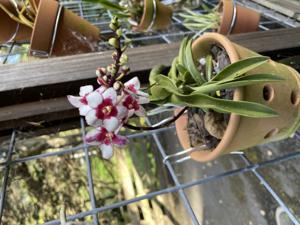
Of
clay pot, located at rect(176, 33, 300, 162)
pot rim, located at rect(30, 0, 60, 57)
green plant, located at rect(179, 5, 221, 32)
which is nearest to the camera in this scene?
clay pot, located at rect(176, 33, 300, 162)

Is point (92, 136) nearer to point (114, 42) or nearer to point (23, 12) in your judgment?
point (114, 42)

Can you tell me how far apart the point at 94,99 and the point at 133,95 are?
56mm

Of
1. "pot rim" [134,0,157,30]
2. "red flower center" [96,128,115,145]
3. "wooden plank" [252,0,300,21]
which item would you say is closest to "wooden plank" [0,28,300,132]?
"red flower center" [96,128,115,145]

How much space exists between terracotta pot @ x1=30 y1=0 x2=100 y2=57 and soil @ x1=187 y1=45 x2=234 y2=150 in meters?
0.33

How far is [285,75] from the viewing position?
57 centimetres

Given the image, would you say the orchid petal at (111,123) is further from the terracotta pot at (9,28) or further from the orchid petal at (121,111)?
the terracotta pot at (9,28)

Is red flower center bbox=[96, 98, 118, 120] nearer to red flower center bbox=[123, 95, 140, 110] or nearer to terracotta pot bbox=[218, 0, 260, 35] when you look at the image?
red flower center bbox=[123, 95, 140, 110]

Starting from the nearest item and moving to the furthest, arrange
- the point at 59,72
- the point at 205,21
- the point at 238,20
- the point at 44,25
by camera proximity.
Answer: the point at 59,72
the point at 44,25
the point at 238,20
the point at 205,21

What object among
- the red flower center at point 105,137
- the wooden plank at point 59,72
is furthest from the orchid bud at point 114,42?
the wooden plank at point 59,72

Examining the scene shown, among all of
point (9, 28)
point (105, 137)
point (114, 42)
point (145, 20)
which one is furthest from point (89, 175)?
point (145, 20)

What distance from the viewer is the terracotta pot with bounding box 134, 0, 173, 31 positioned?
39.1 inches

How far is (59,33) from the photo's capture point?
782 millimetres

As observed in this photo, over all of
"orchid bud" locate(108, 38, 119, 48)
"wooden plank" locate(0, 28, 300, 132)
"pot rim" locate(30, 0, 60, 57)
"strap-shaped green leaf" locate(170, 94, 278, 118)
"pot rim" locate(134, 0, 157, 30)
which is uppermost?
"pot rim" locate(134, 0, 157, 30)

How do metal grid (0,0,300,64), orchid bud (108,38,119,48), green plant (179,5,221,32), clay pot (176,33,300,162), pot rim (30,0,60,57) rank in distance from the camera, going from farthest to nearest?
1. green plant (179,5,221,32)
2. metal grid (0,0,300,64)
3. pot rim (30,0,60,57)
4. clay pot (176,33,300,162)
5. orchid bud (108,38,119,48)
